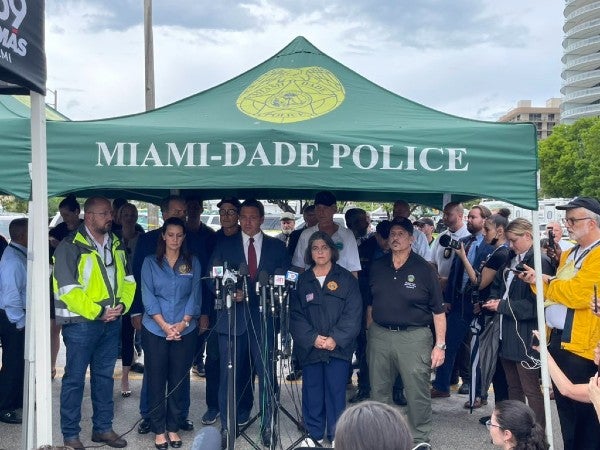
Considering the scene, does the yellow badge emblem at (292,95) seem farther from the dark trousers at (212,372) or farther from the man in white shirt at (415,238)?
the dark trousers at (212,372)

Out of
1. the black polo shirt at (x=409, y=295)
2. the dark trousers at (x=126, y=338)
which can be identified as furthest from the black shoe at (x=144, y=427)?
the black polo shirt at (x=409, y=295)

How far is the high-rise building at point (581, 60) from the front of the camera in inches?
3127

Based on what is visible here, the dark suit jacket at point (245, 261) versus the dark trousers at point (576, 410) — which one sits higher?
the dark suit jacket at point (245, 261)

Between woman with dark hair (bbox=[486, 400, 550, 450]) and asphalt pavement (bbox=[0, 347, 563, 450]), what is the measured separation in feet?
7.14

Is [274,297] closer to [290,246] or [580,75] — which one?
[290,246]

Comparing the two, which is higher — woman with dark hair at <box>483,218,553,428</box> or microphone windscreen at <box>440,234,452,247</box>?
microphone windscreen at <box>440,234,452,247</box>

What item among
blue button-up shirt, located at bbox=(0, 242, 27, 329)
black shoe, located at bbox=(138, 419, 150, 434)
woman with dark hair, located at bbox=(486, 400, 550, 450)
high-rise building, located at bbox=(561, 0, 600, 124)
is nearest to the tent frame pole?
woman with dark hair, located at bbox=(486, 400, 550, 450)

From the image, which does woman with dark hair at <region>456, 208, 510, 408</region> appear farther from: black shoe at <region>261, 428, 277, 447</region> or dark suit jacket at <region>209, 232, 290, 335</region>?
black shoe at <region>261, 428, 277, 447</region>

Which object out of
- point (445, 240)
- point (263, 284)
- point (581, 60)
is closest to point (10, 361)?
point (263, 284)

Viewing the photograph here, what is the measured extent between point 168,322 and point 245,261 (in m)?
0.78

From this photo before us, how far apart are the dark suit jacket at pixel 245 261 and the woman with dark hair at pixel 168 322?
0.81 feet

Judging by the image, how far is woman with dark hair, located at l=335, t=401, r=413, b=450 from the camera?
5.06 ft

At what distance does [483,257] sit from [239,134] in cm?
295

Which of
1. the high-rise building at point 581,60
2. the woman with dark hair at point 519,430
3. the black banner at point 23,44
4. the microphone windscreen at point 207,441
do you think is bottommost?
the woman with dark hair at point 519,430
